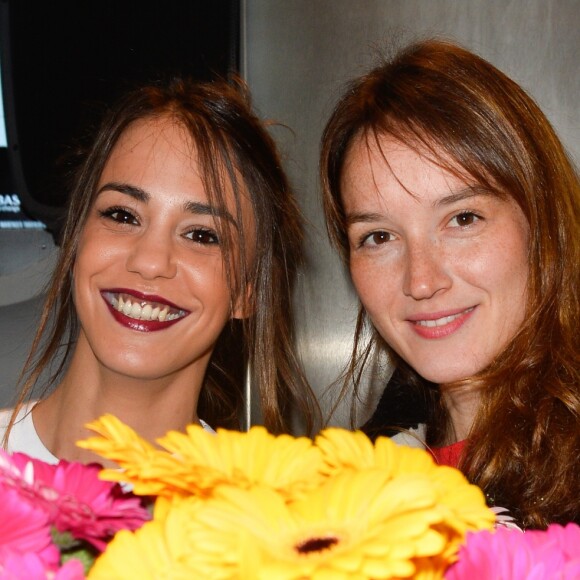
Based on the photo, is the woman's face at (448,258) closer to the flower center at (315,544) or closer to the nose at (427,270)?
the nose at (427,270)

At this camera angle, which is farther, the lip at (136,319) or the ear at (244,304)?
the ear at (244,304)

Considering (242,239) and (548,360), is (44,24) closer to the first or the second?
(242,239)

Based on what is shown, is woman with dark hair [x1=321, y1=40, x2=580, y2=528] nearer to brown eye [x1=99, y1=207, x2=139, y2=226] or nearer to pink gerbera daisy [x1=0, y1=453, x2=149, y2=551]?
brown eye [x1=99, y1=207, x2=139, y2=226]

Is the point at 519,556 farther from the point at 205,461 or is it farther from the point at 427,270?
the point at 427,270

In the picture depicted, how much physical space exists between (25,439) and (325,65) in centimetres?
85

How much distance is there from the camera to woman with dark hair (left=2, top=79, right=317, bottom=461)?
3.24 ft

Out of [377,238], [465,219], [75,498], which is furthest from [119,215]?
[75,498]

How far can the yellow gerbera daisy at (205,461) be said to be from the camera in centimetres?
27

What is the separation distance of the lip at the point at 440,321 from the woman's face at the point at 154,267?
0.78ft

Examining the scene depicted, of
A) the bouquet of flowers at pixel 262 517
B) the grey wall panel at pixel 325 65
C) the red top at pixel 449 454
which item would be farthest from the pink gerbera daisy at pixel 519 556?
the grey wall panel at pixel 325 65

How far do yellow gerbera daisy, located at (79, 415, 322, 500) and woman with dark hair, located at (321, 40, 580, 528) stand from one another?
23.1 inches

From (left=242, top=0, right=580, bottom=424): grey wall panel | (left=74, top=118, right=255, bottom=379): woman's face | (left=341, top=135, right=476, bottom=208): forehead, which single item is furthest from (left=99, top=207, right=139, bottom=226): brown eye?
(left=242, top=0, right=580, bottom=424): grey wall panel

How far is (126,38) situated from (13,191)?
0.34 metres

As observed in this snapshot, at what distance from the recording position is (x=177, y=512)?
0.27 metres
